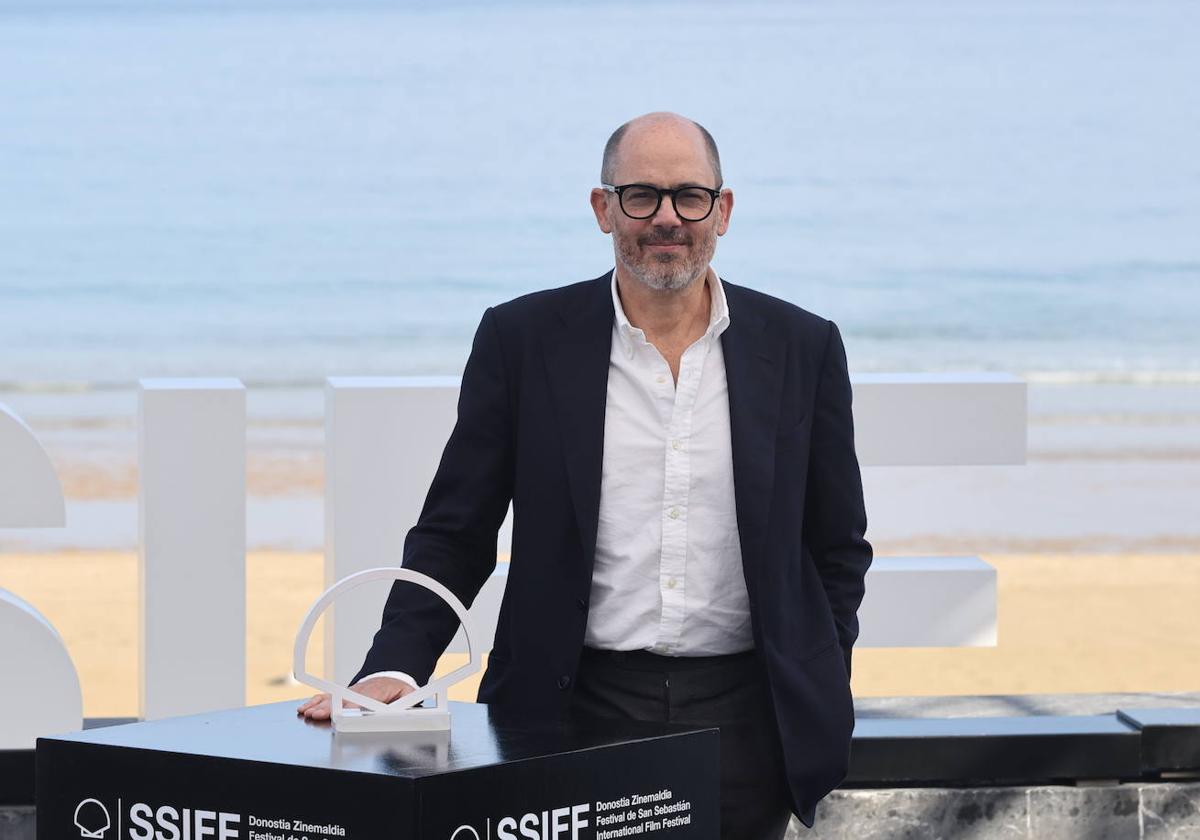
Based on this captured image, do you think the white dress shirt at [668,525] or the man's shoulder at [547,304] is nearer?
the white dress shirt at [668,525]

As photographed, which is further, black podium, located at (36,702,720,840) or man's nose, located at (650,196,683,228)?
man's nose, located at (650,196,683,228)

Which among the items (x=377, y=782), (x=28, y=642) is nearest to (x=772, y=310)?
(x=377, y=782)

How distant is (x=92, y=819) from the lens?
2045 mm

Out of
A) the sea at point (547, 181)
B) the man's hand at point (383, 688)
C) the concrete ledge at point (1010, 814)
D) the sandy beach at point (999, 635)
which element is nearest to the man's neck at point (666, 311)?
the man's hand at point (383, 688)

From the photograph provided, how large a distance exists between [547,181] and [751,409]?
2734cm

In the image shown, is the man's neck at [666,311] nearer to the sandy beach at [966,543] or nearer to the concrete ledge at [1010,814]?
the concrete ledge at [1010,814]

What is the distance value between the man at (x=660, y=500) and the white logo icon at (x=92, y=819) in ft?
1.74

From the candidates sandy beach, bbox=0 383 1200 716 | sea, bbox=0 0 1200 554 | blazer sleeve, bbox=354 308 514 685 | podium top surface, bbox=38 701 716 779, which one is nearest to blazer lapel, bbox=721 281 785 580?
blazer sleeve, bbox=354 308 514 685

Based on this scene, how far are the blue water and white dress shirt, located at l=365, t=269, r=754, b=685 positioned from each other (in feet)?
58.6

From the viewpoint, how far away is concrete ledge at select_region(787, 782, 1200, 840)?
4.02m

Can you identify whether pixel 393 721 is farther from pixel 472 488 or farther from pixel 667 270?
pixel 667 270

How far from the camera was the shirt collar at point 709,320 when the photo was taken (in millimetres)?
2678

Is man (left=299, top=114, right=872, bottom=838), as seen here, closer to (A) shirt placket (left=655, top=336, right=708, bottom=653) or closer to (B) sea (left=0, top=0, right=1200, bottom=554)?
(A) shirt placket (left=655, top=336, right=708, bottom=653)

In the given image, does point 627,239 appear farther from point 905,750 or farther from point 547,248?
point 547,248
